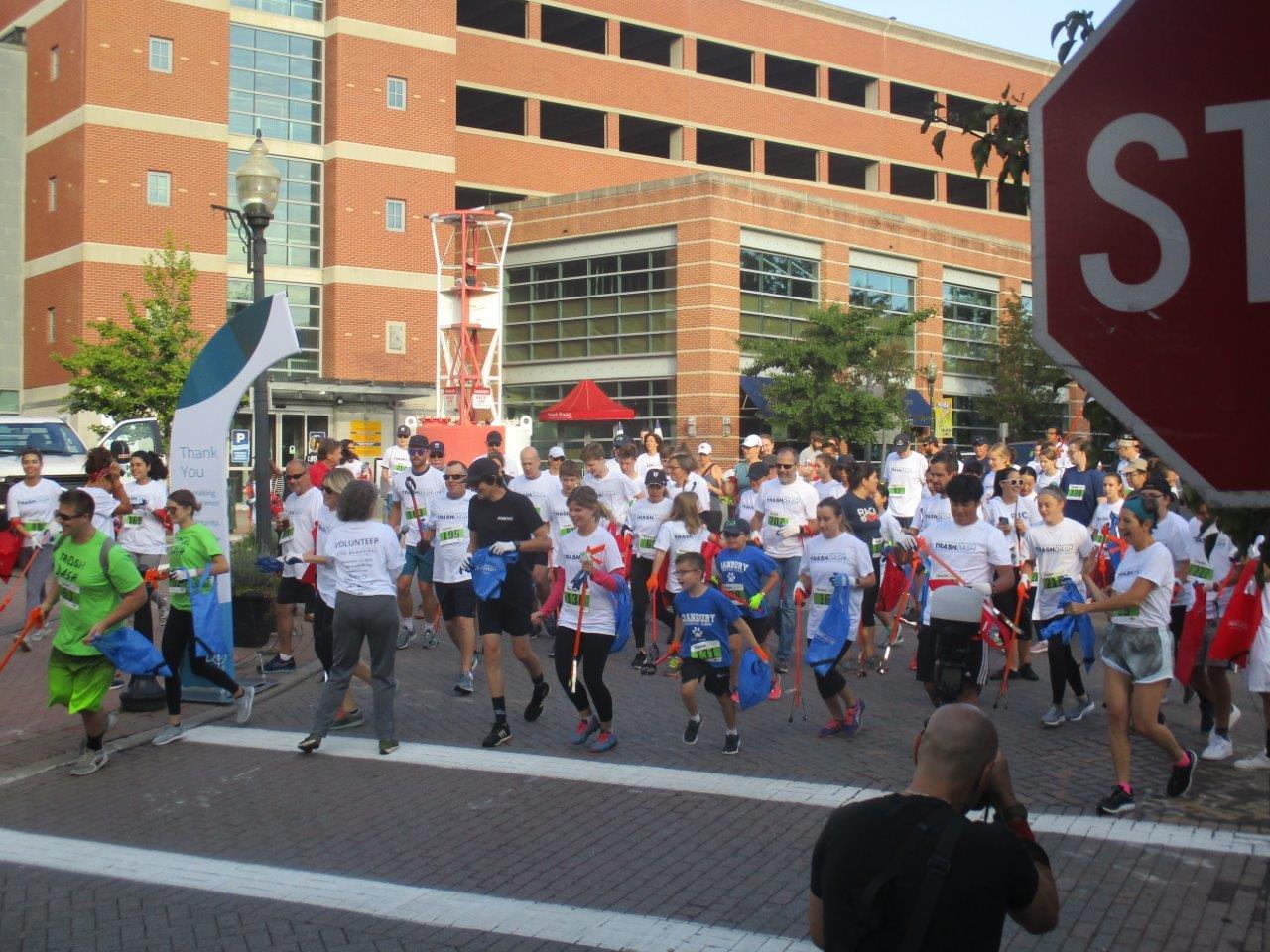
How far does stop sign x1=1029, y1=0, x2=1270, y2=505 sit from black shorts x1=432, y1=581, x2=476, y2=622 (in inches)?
348

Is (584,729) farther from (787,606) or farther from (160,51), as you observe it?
(160,51)

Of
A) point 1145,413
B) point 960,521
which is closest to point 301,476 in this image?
point 960,521

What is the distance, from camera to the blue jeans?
12.4 meters

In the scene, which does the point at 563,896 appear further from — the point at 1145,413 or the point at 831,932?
the point at 1145,413

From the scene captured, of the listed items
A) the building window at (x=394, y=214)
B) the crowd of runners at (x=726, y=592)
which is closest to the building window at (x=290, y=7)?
the building window at (x=394, y=214)

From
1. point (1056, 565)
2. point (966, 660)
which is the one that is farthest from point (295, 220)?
point (966, 660)

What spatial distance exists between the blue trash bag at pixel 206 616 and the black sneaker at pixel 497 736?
2.50 meters

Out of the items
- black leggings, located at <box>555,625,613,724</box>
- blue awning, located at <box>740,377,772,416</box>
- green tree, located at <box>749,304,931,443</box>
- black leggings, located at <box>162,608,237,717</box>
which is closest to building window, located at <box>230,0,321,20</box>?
blue awning, located at <box>740,377,772,416</box>

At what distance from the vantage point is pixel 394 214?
41.5 m

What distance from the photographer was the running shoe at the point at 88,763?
337 inches

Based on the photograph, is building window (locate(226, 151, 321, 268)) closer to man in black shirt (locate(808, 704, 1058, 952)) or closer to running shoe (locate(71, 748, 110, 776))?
running shoe (locate(71, 748, 110, 776))

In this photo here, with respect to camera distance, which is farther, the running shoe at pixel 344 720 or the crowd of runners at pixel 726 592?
the running shoe at pixel 344 720

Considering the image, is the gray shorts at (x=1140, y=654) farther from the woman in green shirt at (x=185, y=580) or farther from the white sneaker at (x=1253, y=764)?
the woman in green shirt at (x=185, y=580)

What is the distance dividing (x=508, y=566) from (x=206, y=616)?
98.9 inches
